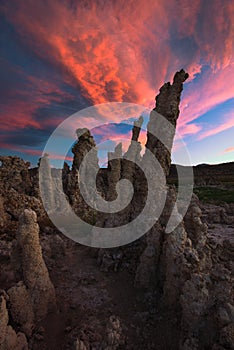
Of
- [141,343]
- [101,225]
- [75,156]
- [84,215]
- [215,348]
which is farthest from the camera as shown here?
[75,156]

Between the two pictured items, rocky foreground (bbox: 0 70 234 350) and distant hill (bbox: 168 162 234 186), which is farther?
distant hill (bbox: 168 162 234 186)

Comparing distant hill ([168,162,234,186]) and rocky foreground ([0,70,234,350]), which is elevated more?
distant hill ([168,162,234,186])

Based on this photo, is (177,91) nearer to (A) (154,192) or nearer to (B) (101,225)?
(A) (154,192)

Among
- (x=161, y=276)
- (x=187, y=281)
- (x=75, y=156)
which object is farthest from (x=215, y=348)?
(x=75, y=156)

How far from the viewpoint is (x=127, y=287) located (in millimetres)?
10344

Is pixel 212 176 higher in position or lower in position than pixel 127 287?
higher

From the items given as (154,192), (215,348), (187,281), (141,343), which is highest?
(154,192)

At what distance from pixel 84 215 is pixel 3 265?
1416 centimetres

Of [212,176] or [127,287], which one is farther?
[212,176]

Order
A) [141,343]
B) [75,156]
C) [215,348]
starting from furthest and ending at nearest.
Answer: [75,156] → [141,343] → [215,348]

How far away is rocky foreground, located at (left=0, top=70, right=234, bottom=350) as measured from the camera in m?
6.60

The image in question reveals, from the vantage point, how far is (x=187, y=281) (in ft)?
24.0

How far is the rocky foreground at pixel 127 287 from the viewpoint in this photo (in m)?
6.60

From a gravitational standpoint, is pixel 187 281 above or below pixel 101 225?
below
